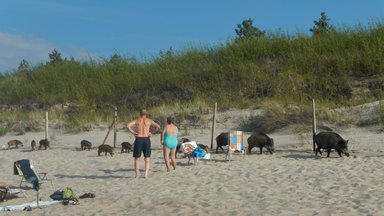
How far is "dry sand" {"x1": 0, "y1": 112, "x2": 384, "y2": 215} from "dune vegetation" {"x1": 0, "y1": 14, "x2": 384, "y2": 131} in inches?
211

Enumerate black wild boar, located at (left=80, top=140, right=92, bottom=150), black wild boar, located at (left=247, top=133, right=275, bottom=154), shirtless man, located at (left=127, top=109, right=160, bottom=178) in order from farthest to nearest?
1. black wild boar, located at (left=80, top=140, right=92, bottom=150)
2. black wild boar, located at (left=247, top=133, right=275, bottom=154)
3. shirtless man, located at (left=127, top=109, right=160, bottom=178)

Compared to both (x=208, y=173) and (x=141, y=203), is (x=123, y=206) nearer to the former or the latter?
(x=141, y=203)

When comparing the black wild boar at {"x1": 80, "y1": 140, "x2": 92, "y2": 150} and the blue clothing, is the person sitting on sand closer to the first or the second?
the blue clothing

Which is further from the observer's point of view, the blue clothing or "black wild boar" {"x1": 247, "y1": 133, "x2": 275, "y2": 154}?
"black wild boar" {"x1": 247, "y1": 133, "x2": 275, "y2": 154}

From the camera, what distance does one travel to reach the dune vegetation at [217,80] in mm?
22000

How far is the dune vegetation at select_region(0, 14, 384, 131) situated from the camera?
22.0 m

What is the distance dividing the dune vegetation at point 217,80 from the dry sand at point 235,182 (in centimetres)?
536

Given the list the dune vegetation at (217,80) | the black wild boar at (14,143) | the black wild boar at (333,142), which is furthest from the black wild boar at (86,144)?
the black wild boar at (333,142)

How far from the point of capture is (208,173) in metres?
12.2

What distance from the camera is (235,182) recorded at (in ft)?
35.8

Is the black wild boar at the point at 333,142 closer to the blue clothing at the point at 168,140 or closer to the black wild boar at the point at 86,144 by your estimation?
the blue clothing at the point at 168,140

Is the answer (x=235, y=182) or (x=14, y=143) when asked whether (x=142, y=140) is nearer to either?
(x=235, y=182)

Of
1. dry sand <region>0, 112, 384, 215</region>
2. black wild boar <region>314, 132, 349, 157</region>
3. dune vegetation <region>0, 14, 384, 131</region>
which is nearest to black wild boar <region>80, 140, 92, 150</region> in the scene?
dry sand <region>0, 112, 384, 215</region>

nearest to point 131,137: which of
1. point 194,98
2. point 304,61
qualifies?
point 194,98
